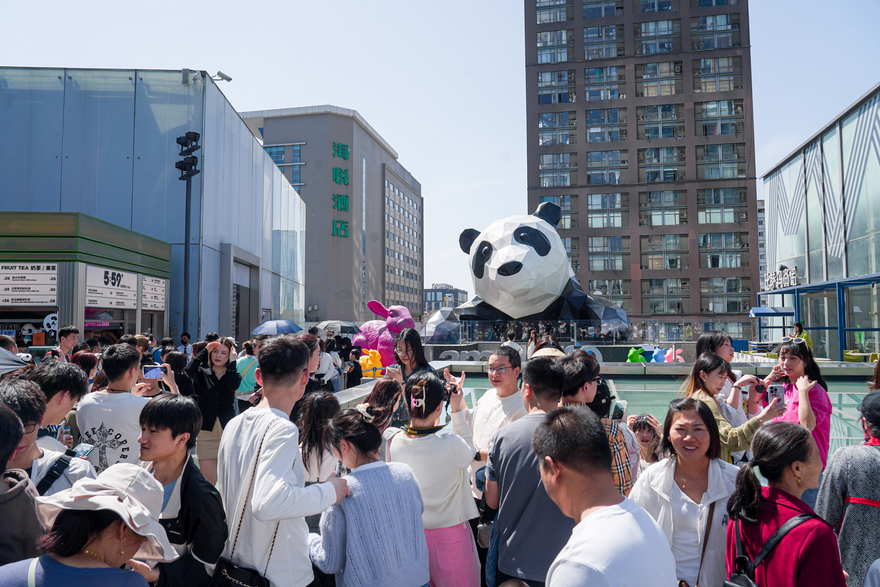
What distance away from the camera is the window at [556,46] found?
44.8 metres

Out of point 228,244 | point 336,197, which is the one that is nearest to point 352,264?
point 336,197

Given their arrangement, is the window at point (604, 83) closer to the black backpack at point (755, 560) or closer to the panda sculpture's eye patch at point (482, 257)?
the panda sculpture's eye patch at point (482, 257)

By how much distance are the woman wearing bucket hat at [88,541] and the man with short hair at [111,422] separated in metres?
1.90

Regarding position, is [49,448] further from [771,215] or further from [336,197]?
[336,197]

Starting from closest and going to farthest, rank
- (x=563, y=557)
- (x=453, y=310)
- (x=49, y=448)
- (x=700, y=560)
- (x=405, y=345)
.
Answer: (x=563, y=557) < (x=700, y=560) < (x=49, y=448) < (x=405, y=345) < (x=453, y=310)

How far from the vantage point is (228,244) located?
20.7 metres

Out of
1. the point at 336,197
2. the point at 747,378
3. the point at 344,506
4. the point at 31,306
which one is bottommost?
the point at 344,506

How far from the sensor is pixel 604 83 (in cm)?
4419

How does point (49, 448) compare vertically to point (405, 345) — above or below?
below

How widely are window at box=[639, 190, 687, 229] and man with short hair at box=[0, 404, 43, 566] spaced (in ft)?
149

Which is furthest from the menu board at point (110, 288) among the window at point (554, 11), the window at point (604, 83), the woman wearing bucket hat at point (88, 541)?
the window at point (554, 11)

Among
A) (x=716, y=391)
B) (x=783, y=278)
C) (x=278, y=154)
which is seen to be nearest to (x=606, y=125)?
(x=783, y=278)

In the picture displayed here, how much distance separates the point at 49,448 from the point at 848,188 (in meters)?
29.2

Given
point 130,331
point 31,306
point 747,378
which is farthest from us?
point 130,331
